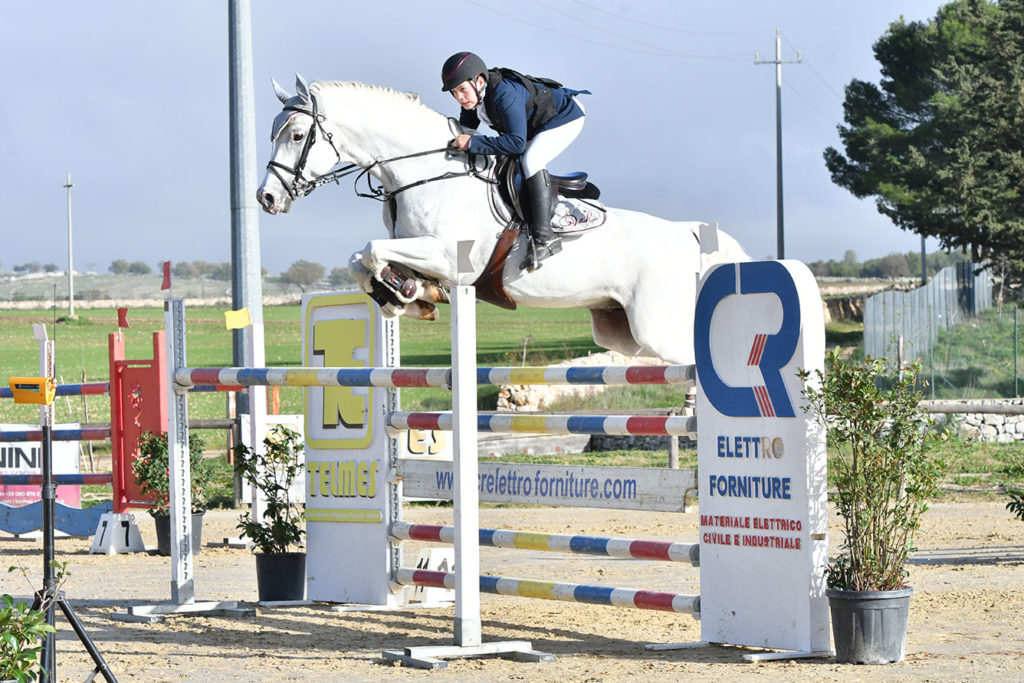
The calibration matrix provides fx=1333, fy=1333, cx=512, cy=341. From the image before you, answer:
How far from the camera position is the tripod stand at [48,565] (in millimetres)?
3670

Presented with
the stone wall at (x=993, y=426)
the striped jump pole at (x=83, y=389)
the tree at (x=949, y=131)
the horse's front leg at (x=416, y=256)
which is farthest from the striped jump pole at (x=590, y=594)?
the tree at (x=949, y=131)

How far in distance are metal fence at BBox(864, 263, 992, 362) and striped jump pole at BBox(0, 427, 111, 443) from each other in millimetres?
11518

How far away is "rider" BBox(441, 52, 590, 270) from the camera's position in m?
5.11

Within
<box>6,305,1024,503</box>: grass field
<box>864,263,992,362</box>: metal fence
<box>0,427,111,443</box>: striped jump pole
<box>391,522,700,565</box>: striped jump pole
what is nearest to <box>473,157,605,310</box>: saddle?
<box>391,522,700,565</box>: striped jump pole

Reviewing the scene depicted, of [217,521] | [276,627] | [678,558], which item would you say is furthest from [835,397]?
[217,521]

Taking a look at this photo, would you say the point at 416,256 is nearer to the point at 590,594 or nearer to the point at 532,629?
the point at 590,594

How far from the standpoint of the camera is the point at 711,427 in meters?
4.87

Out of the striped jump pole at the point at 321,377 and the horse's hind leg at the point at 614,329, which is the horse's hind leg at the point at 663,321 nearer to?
the horse's hind leg at the point at 614,329

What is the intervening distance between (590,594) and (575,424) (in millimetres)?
651

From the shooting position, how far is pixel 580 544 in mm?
5164

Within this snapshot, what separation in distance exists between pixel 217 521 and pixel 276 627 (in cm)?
521

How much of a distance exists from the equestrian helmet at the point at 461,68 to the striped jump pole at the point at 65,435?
4816mm

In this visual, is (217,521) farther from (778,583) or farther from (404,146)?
(778,583)

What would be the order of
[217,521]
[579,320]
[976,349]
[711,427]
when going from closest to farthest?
1. [711,427]
2. [217,521]
3. [976,349]
4. [579,320]
